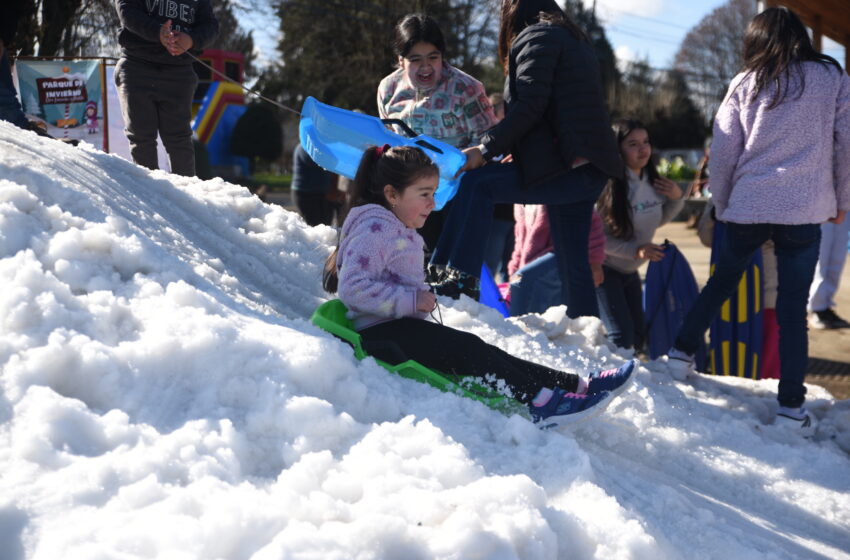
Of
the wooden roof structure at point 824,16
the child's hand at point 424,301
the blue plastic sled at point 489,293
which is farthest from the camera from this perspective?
the wooden roof structure at point 824,16

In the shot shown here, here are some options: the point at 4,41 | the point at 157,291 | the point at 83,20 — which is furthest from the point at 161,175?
the point at 83,20

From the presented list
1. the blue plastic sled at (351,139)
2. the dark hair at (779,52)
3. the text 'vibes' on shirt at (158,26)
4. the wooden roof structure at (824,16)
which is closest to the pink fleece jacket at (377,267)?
the blue plastic sled at (351,139)

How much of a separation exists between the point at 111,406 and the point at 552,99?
265 cm

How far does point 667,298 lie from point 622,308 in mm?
348


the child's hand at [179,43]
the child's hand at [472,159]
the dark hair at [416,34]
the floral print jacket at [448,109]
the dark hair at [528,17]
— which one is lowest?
the child's hand at [472,159]

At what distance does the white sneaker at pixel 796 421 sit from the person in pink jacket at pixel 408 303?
47.7 inches

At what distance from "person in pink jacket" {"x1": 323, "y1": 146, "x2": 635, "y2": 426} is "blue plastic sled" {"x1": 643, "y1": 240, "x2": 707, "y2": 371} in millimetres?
2371

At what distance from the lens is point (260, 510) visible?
1.91 meters

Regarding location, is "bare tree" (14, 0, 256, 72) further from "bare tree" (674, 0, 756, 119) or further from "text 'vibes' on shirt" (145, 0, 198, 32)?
"bare tree" (674, 0, 756, 119)

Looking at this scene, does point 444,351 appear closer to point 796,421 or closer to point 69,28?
point 796,421

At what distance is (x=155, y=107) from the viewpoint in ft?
16.7

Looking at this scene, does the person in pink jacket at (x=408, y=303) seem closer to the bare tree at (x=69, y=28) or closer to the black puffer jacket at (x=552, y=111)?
the black puffer jacket at (x=552, y=111)

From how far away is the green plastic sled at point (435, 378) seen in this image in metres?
2.88

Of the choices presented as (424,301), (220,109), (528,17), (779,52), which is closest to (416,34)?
(528,17)
